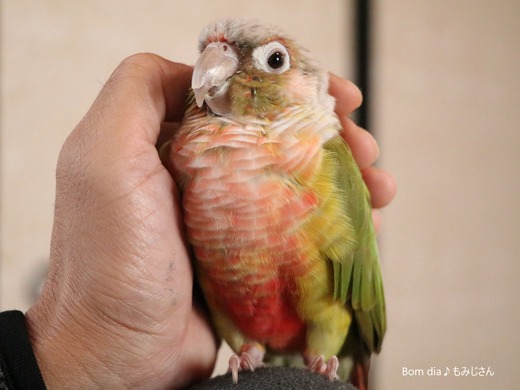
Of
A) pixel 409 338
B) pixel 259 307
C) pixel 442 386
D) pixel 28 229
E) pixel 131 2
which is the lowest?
pixel 442 386

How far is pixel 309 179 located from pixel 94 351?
44cm

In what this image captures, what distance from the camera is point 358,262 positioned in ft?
2.55

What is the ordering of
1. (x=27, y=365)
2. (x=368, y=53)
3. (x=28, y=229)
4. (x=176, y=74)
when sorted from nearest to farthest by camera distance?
1. (x=27, y=365)
2. (x=176, y=74)
3. (x=28, y=229)
4. (x=368, y=53)

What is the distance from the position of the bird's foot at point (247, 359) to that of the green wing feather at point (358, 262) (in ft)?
0.59

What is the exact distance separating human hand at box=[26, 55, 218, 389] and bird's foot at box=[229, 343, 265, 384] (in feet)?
0.35

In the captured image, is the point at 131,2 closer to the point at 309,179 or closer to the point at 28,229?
the point at 28,229

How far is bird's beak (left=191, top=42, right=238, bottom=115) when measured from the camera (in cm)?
Answer: 69

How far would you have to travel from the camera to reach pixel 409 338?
1.66 m

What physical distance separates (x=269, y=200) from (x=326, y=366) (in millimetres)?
325

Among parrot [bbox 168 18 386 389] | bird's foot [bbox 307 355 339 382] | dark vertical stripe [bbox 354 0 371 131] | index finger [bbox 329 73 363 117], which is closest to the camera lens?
parrot [bbox 168 18 386 389]

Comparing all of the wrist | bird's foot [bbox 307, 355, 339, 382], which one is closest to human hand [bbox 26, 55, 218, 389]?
the wrist

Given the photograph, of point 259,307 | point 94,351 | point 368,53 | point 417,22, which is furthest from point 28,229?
point 417,22

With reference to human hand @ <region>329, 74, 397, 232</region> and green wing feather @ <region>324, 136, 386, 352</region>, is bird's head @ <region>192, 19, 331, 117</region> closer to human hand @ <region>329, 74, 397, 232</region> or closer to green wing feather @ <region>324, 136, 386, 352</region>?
green wing feather @ <region>324, 136, 386, 352</region>

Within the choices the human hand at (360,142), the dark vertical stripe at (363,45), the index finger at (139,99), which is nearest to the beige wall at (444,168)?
the dark vertical stripe at (363,45)
